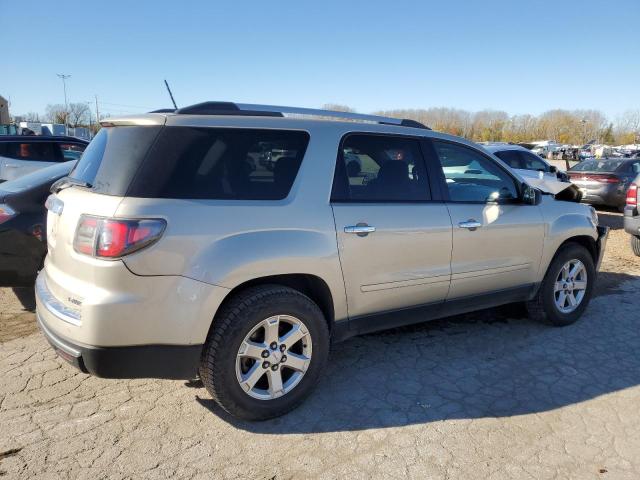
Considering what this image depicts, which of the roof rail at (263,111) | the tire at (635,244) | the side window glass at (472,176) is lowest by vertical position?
the tire at (635,244)

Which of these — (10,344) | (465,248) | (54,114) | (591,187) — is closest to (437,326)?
(465,248)

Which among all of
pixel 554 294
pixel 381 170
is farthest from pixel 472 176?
pixel 554 294

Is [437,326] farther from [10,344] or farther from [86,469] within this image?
[10,344]

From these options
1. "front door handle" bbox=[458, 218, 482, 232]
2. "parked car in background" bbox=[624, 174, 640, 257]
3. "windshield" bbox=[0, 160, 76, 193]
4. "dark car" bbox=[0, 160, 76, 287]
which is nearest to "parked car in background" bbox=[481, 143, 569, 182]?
"parked car in background" bbox=[624, 174, 640, 257]

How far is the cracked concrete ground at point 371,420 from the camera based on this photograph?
8.55 feet

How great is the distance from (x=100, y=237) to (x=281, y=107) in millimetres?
1449

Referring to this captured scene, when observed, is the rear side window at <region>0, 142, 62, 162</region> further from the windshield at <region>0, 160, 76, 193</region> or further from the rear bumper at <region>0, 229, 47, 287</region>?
the rear bumper at <region>0, 229, 47, 287</region>

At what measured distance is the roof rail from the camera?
292 centimetres

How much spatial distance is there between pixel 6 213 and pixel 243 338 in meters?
2.78

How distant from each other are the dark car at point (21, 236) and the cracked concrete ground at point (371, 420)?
51 cm

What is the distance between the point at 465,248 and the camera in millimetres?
3781

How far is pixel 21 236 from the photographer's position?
4242mm

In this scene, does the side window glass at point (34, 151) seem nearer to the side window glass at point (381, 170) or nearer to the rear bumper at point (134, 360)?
the rear bumper at point (134, 360)

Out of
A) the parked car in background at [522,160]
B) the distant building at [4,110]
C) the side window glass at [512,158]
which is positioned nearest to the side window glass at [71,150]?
the parked car in background at [522,160]
